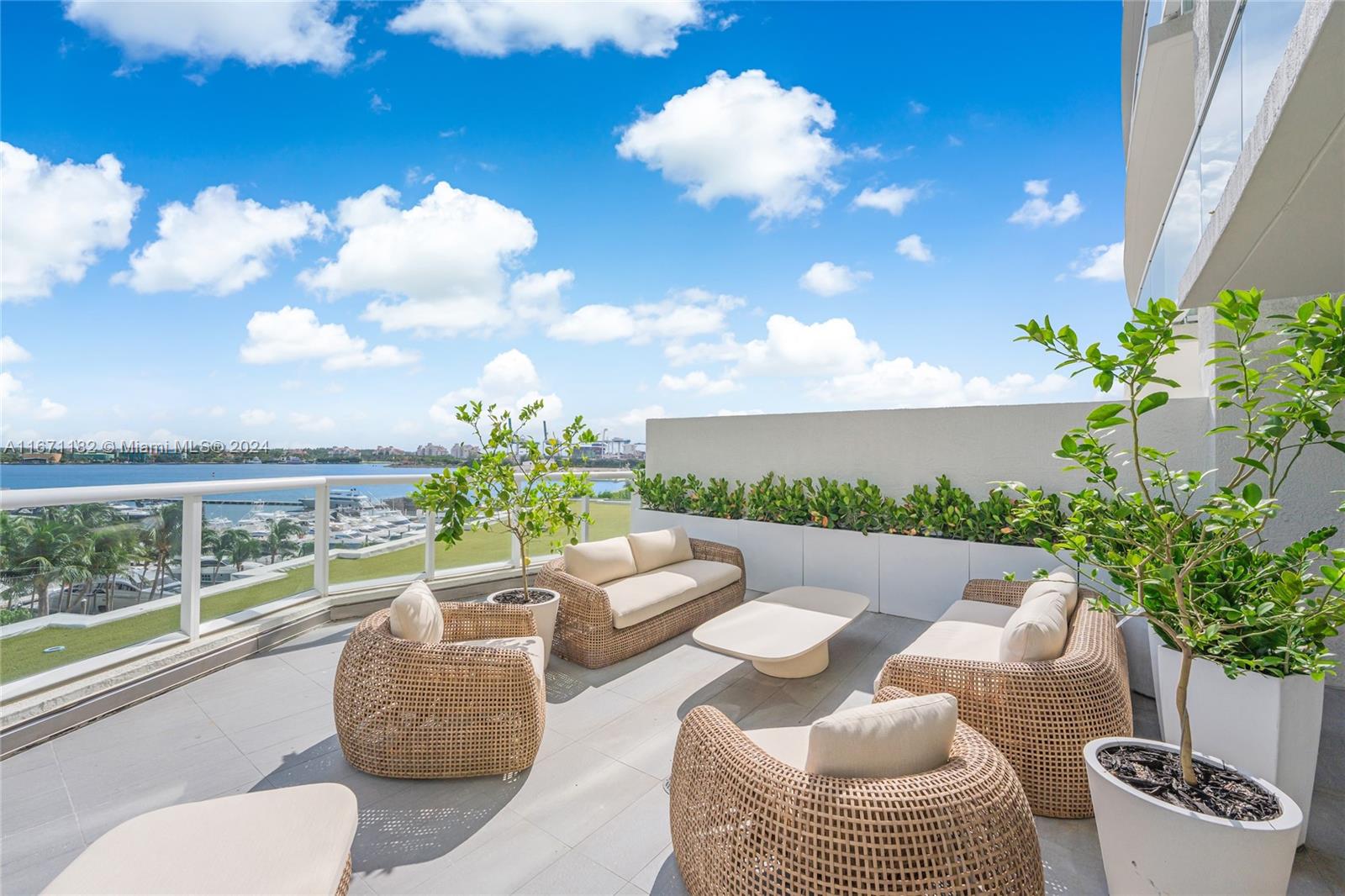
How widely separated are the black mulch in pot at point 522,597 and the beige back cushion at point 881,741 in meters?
2.69

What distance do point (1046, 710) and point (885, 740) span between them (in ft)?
4.24

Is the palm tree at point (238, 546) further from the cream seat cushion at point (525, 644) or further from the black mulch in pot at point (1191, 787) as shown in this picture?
the black mulch in pot at point (1191, 787)

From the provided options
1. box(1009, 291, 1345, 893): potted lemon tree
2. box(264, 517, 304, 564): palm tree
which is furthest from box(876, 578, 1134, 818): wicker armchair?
box(264, 517, 304, 564): palm tree

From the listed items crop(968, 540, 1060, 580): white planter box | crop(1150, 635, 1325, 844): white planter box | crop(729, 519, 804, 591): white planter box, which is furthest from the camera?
crop(729, 519, 804, 591): white planter box

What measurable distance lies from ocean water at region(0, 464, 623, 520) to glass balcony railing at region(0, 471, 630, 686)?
0.02 meters

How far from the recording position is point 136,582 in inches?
143

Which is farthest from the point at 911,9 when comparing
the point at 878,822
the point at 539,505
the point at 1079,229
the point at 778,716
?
the point at 878,822

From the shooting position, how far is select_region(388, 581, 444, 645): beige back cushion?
288cm

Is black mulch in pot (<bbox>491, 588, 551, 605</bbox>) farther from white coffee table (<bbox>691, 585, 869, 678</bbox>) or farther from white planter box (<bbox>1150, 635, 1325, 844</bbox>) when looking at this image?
white planter box (<bbox>1150, 635, 1325, 844</bbox>)

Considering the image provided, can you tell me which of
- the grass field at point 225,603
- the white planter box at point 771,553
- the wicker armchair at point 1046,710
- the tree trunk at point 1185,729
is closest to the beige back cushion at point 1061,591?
the wicker armchair at point 1046,710

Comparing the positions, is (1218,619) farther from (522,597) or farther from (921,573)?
(522,597)

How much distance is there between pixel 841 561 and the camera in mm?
5922

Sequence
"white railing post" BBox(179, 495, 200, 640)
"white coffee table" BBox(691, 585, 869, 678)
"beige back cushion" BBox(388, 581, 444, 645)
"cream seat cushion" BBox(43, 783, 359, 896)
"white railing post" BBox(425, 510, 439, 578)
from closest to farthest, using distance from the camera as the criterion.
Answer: "cream seat cushion" BBox(43, 783, 359, 896), "beige back cushion" BBox(388, 581, 444, 645), "white coffee table" BBox(691, 585, 869, 678), "white railing post" BBox(179, 495, 200, 640), "white railing post" BBox(425, 510, 439, 578)

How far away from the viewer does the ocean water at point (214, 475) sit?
11.3 ft
